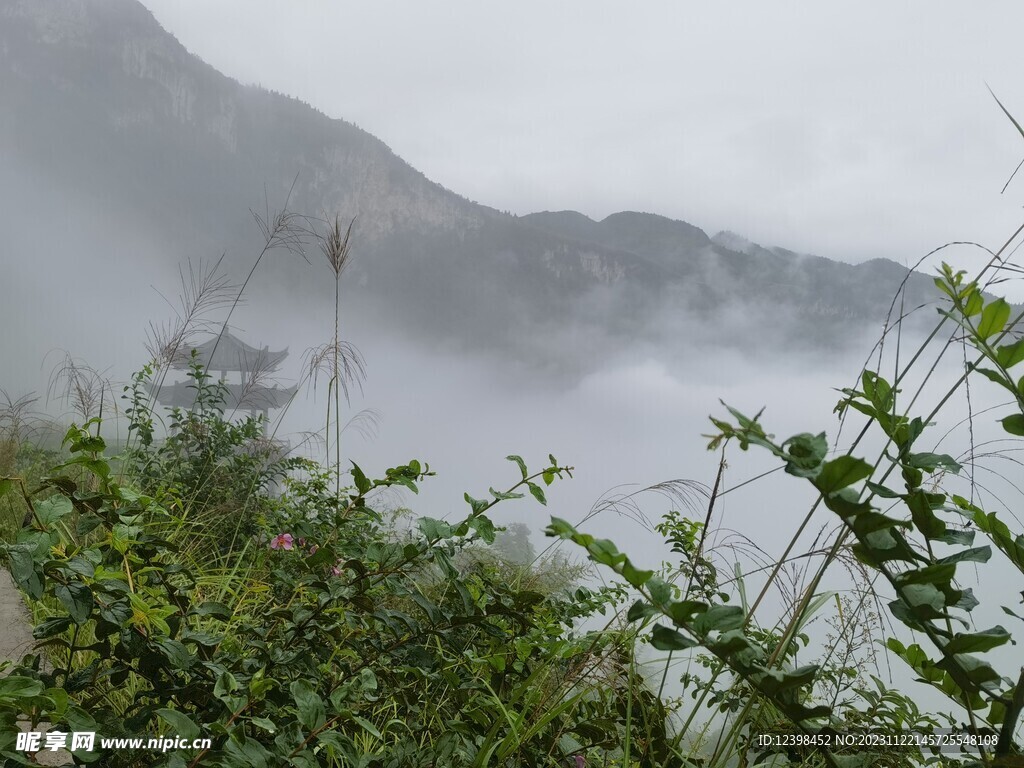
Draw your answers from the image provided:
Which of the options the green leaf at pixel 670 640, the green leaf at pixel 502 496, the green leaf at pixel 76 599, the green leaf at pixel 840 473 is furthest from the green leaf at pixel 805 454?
the green leaf at pixel 76 599

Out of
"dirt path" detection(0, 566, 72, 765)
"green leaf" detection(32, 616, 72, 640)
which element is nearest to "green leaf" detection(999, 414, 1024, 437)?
"green leaf" detection(32, 616, 72, 640)

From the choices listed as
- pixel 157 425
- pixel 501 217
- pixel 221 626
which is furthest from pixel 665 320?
pixel 221 626

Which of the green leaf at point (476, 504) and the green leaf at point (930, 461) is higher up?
the green leaf at point (930, 461)

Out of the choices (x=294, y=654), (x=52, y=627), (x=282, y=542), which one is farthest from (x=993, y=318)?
(x=282, y=542)

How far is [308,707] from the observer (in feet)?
2.65

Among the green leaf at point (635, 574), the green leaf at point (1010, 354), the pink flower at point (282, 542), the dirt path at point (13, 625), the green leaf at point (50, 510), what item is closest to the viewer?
the green leaf at point (635, 574)

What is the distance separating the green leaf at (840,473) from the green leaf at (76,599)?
2.44ft

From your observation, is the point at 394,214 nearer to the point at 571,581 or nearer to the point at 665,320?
the point at 665,320

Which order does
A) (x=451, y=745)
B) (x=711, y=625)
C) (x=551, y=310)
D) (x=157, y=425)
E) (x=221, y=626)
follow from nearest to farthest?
(x=711, y=625)
(x=451, y=745)
(x=221, y=626)
(x=157, y=425)
(x=551, y=310)

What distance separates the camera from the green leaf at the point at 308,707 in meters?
0.80

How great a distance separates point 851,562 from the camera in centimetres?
132

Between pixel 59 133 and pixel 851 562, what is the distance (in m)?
15.3

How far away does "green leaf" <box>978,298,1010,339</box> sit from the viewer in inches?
21.8

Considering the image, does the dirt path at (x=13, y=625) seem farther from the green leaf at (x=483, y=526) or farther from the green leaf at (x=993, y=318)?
the green leaf at (x=993, y=318)
